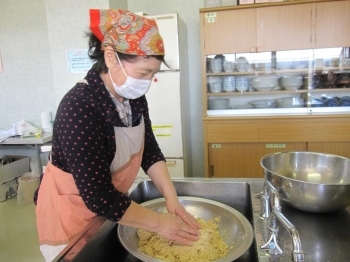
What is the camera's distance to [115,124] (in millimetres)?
943

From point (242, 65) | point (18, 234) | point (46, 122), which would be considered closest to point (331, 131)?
point (242, 65)

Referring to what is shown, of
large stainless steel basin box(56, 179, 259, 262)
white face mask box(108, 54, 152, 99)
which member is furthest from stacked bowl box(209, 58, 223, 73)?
white face mask box(108, 54, 152, 99)

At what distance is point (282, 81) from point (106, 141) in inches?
99.2

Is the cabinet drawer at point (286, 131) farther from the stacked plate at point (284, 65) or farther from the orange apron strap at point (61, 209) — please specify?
the orange apron strap at point (61, 209)

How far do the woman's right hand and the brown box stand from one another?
3003 millimetres

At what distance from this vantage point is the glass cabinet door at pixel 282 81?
113 inches

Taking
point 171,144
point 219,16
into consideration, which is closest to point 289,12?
point 219,16

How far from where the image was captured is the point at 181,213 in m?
1.05

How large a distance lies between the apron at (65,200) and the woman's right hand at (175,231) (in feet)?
0.84

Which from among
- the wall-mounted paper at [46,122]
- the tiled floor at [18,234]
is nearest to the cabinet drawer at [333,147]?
the tiled floor at [18,234]

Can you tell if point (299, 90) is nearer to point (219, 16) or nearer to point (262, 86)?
point (262, 86)

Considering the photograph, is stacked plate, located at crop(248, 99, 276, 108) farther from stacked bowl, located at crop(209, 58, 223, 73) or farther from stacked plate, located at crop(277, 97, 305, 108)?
stacked bowl, located at crop(209, 58, 223, 73)

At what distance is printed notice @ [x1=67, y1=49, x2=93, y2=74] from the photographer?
310cm

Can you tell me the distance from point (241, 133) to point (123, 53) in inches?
86.0
